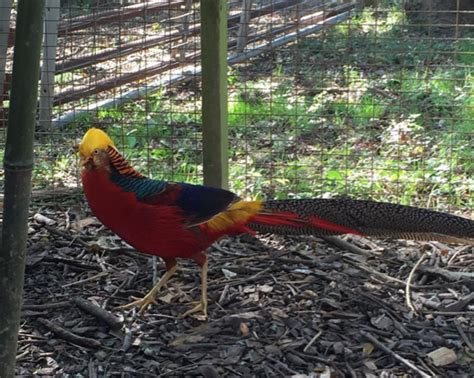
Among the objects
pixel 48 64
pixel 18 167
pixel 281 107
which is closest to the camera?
pixel 18 167

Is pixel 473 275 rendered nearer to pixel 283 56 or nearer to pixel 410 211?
pixel 410 211

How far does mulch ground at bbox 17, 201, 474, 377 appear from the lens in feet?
8.23

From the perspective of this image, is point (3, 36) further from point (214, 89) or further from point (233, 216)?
point (233, 216)

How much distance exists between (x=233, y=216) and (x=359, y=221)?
18.7 inches

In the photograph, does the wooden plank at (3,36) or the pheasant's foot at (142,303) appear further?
the wooden plank at (3,36)

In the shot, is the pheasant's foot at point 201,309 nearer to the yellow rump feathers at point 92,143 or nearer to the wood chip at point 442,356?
the yellow rump feathers at point 92,143

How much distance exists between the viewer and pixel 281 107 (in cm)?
538

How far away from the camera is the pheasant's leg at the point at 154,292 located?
2.93 meters

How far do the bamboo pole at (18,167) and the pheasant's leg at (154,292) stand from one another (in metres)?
1.20

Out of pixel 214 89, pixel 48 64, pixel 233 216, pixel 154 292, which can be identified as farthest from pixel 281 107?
pixel 154 292

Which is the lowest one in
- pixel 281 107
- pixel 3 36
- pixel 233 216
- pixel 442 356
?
pixel 442 356

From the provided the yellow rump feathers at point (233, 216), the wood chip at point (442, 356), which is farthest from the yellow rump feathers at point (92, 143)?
the wood chip at point (442, 356)

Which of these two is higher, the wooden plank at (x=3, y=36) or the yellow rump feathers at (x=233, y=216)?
the wooden plank at (x=3, y=36)

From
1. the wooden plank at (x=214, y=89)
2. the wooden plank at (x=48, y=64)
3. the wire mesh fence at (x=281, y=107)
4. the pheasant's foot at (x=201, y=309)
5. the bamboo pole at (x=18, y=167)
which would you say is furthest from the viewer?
the wooden plank at (x=48, y=64)
